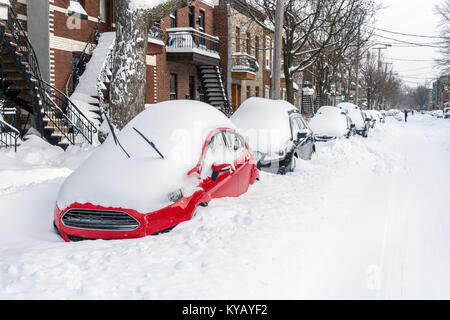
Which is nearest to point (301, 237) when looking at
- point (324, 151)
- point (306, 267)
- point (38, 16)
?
point (306, 267)

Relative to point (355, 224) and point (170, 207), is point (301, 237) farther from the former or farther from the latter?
point (170, 207)

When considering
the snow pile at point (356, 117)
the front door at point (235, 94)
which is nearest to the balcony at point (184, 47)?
the front door at point (235, 94)

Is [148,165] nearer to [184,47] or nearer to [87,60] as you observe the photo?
[87,60]

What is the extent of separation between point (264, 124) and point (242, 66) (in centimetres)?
1849

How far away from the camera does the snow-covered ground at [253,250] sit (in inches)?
149

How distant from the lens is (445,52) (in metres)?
42.1

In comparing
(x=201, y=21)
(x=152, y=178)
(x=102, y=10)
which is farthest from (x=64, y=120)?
(x=201, y=21)

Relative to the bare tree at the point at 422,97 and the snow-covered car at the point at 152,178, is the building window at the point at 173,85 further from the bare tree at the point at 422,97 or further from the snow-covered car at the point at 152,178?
the bare tree at the point at 422,97

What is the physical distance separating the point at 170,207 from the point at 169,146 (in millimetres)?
1012

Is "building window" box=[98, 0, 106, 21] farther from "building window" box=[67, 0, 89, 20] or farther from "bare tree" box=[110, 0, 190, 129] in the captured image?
"bare tree" box=[110, 0, 190, 129]

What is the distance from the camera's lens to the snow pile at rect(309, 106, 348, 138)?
17578 millimetres

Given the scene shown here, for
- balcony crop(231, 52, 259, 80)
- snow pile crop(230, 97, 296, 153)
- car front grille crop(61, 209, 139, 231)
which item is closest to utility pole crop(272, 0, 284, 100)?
snow pile crop(230, 97, 296, 153)

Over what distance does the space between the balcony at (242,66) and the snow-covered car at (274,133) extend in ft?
55.0

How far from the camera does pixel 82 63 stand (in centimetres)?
1731
